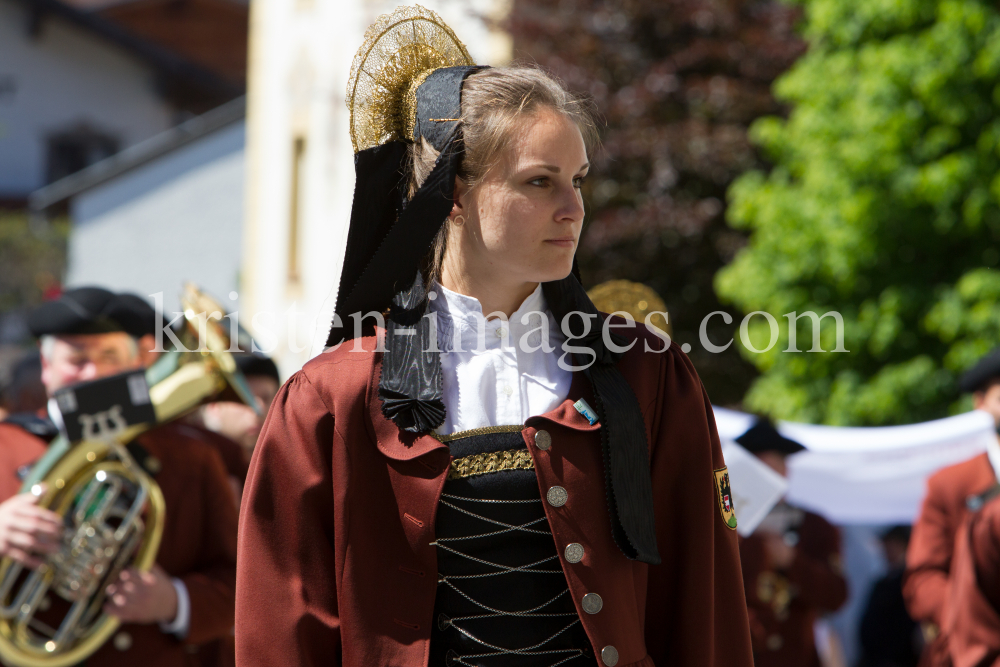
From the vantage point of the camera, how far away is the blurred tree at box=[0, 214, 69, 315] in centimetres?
2731

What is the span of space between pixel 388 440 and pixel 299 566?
0.28 meters

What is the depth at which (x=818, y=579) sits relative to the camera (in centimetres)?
597

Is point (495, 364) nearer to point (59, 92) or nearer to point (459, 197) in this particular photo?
point (459, 197)

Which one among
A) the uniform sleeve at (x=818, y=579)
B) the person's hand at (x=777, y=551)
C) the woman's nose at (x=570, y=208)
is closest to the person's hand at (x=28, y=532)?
the woman's nose at (x=570, y=208)

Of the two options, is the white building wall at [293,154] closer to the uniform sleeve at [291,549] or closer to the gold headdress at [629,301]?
the gold headdress at [629,301]

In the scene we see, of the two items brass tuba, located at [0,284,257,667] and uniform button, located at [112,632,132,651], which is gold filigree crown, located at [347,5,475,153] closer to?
brass tuba, located at [0,284,257,667]

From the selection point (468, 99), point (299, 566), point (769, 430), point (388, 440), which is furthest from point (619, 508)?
point (769, 430)

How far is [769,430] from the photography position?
18.2ft

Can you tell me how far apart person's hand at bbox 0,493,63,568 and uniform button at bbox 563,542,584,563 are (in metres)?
2.40

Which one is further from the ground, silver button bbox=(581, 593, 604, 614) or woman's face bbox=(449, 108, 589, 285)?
woman's face bbox=(449, 108, 589, 285)

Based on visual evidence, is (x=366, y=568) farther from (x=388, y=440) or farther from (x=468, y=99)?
(x=468, y=99)

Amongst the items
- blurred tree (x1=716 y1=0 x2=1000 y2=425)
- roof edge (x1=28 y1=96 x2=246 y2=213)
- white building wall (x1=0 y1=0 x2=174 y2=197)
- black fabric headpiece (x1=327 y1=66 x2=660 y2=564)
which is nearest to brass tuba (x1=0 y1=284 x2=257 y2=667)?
black fabric headpiece (x1=327 y1=66 x2=660 y2=564)

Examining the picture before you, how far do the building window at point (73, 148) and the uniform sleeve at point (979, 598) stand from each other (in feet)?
110

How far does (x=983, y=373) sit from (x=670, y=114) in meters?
7.43
